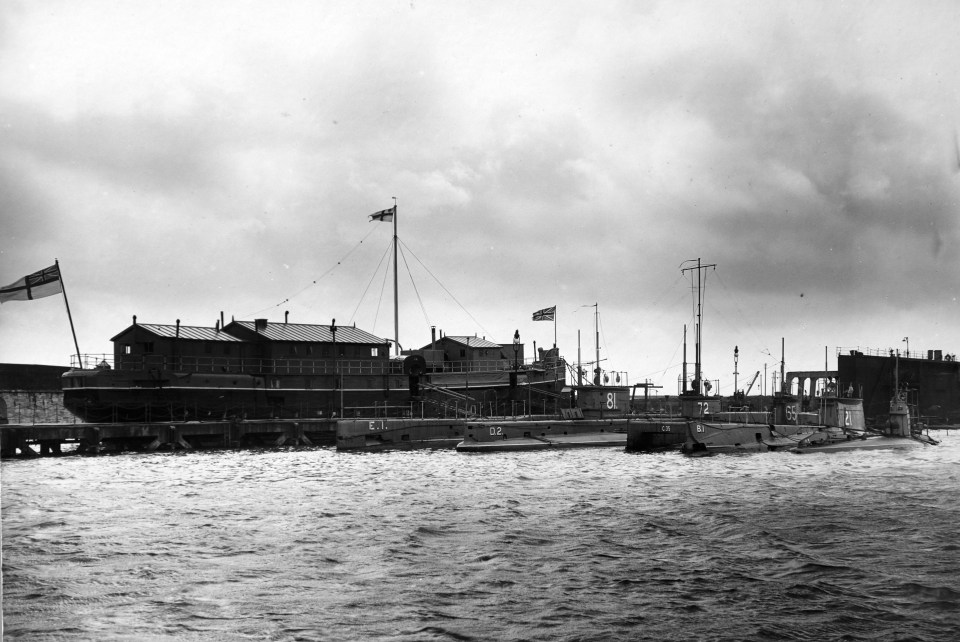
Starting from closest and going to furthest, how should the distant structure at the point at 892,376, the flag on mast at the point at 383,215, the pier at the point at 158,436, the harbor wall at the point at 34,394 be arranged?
the pier at the point at 158,436 < the harbor wall at the point at 34,394 < the flag on mast at the point at 383,215 < the distant structure at the point at 892,376

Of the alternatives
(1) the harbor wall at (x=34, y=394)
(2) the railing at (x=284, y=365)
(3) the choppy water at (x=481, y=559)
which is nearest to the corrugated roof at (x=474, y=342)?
(2) the railing at (x=284, y=365)

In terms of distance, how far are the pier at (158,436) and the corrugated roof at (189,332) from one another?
8483mm

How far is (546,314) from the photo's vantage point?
7125cm

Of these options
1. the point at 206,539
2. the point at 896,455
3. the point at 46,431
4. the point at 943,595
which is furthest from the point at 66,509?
the point at 896,455

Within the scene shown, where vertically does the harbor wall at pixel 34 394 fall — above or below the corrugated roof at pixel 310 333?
below

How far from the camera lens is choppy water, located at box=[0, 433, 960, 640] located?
495 inches

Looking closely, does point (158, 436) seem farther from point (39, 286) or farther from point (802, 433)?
point (802, 433)

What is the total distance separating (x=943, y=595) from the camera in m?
14.3

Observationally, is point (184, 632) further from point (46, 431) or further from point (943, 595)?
point (46, 431)

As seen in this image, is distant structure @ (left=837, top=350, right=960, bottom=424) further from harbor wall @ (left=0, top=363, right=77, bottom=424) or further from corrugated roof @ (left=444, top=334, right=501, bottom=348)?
harbor wall @ (left=0, top=363, right=77, bottom=424)

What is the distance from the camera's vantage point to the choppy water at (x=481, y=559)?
12.6 metres

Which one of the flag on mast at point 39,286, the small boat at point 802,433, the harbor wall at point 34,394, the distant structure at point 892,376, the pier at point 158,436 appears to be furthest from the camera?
the distant structure at point 892,376

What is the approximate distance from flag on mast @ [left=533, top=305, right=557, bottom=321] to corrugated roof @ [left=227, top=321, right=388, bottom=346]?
13824 millimetres

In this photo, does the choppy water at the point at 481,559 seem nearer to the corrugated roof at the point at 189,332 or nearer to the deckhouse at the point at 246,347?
the deckhouse at the point at 246,347
